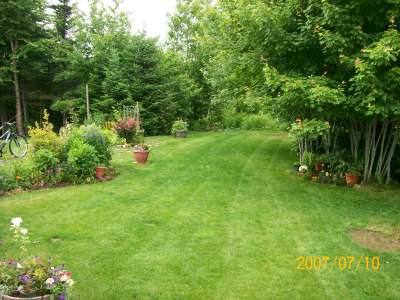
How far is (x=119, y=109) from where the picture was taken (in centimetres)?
1532

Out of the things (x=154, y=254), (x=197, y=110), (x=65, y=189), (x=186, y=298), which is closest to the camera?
(x=186, y=298)

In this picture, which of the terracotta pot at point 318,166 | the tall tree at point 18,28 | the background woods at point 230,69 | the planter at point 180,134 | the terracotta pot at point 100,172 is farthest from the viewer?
the tall tree at point 18,28

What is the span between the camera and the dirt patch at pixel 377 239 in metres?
4.56

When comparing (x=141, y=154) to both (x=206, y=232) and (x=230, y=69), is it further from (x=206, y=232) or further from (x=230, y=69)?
(x=206, y=232)

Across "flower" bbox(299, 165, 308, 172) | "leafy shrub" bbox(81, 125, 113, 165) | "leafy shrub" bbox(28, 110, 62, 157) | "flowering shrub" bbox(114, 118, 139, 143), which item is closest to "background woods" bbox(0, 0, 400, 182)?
"flower" bbox(299, 165, 308, 172)

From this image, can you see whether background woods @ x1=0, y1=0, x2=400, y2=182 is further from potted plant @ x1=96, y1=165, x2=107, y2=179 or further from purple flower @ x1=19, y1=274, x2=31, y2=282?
purple flower @ x1=19, y1=274, x2=31, y2=282

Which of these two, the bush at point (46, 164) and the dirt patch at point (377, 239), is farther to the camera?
the bush at point (46, 164)

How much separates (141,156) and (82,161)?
211cm

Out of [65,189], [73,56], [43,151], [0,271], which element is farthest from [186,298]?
[73,56]

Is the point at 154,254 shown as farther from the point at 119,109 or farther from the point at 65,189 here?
the point at 119,109

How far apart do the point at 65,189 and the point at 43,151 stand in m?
0.86

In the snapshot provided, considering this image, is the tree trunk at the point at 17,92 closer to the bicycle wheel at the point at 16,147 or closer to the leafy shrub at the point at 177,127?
the leafy shrub at the point at 177,127

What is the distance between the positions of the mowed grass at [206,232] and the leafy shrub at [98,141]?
566 millimetres
